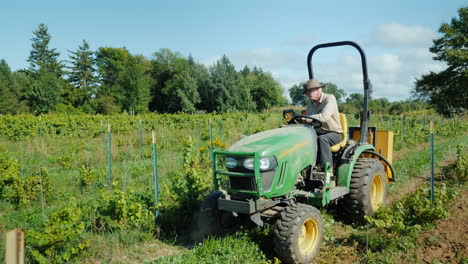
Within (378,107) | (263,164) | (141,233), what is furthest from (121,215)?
(378,107)

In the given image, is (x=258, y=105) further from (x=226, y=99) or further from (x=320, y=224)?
(x=320, y=224)

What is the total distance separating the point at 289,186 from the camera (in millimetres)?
4070

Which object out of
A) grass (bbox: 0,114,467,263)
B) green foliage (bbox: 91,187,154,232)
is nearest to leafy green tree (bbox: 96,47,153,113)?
grass (bbox: 0,114,467,263)

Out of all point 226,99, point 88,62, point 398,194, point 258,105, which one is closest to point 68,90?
point 88,62

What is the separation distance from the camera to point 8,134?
17.3m

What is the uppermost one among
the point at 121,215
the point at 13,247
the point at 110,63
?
the point at 110,63

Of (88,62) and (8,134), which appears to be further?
(88,62)

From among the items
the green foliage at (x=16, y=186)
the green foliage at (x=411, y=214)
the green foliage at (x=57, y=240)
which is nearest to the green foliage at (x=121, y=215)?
the green foliage at (x=57, y=240)

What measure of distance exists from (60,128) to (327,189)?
18.5m

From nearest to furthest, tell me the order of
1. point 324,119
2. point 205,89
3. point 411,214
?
1. point 324,119
2. point 411,214
3. point 205,89

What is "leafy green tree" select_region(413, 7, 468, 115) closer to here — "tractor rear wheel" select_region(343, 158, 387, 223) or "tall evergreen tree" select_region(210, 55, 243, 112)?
"tall evergreen tree" select_region(210, 55, 243, 112)

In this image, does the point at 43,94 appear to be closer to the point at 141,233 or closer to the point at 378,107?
the point at 141,233

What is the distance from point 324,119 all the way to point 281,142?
0.94 m

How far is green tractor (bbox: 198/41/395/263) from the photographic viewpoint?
12.5ft
